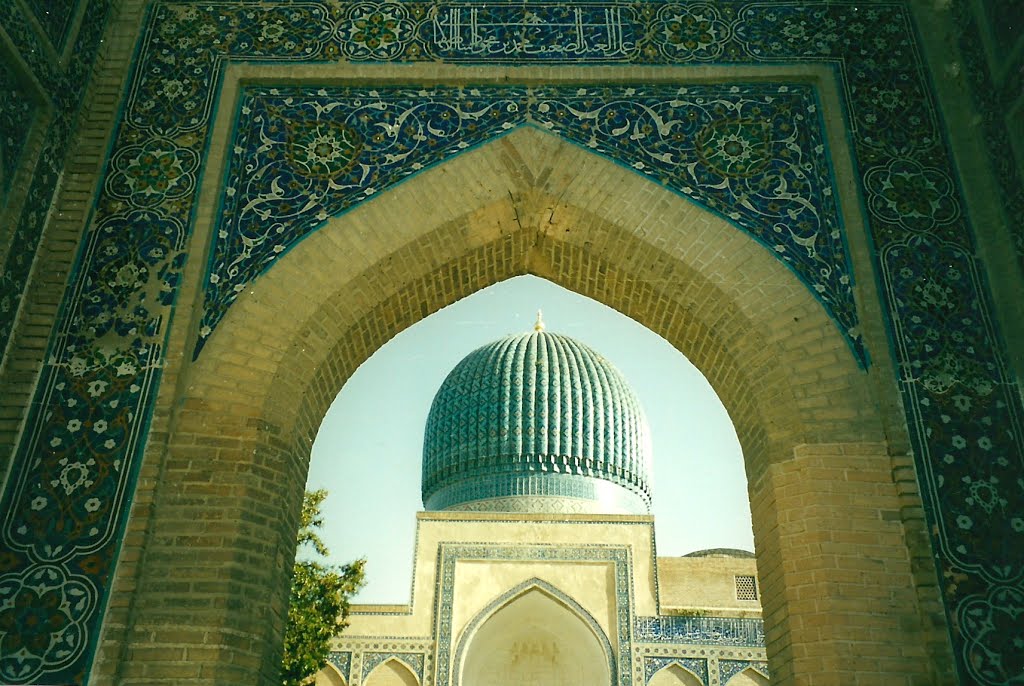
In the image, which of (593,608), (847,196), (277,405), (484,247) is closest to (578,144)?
(484,247)

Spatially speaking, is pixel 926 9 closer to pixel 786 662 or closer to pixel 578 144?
pixel 578 144

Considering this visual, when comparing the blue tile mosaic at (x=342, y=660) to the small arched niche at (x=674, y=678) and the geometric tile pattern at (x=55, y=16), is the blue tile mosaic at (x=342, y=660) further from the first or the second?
the geometric tile pattern at (x=55, y=16)

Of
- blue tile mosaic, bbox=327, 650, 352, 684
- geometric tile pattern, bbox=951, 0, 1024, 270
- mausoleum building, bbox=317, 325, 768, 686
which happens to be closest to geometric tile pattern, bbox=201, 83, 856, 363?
geometric tile pattern, bbox=951, 0, 1024, 270

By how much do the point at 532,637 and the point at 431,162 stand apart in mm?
10926

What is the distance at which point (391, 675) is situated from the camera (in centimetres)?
1282

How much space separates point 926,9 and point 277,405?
3.97 meters

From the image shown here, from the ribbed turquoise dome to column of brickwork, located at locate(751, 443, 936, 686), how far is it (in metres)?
10.4

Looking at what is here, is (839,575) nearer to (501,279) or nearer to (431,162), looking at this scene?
(501,279)

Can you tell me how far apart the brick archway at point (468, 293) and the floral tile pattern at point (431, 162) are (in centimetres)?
15

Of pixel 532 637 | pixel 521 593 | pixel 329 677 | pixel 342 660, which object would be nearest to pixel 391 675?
pixel 342 660

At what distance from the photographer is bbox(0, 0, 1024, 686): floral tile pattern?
3637mm

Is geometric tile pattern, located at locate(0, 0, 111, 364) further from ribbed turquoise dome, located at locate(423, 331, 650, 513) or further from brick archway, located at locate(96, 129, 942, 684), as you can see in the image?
ribbed turquoise dome, located at locate(423, 331, 650, 513)

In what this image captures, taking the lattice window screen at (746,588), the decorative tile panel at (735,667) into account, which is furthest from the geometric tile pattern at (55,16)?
the lattice window screen at (746,588)

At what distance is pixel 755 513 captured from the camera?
4.18m
